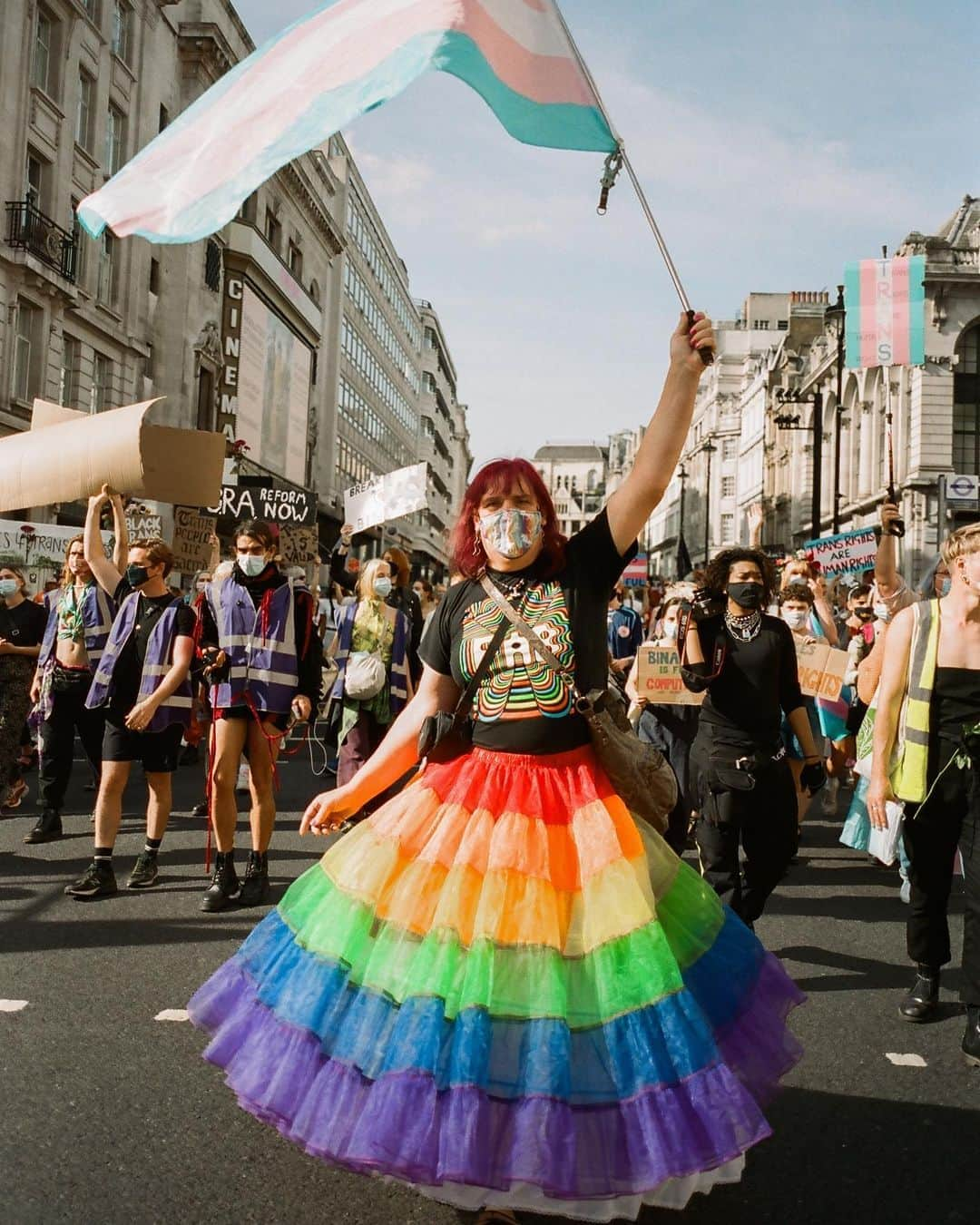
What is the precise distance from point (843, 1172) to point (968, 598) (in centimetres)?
235

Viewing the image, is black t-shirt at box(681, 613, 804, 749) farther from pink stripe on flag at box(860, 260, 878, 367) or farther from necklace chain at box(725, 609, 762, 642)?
pink stripe on flag at box(860, 260, 878, 367)

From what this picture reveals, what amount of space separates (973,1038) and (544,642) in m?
2.60

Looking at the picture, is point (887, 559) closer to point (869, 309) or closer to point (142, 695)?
point (142, 695)

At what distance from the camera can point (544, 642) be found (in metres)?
3.17

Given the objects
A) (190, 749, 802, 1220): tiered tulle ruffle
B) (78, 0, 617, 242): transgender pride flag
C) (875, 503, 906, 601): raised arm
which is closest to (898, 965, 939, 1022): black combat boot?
(190, 749, 802, 1220): tiered tulle ruffle

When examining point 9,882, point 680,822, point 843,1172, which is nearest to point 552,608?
point 843,1172

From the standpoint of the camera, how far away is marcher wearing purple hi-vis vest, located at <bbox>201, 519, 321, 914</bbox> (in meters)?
6.41

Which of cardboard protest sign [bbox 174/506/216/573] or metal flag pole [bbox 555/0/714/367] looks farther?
cardboard protest sign [bbox 174/506/216/573]

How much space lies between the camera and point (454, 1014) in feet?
8.61

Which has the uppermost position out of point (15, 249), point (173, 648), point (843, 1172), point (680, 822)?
point (15, 249)

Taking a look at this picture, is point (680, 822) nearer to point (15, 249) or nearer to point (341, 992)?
point (341, 992)

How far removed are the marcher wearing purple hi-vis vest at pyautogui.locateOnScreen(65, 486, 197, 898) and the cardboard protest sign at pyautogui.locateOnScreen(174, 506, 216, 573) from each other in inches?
217

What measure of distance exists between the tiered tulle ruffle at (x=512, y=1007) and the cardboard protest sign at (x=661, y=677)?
3837 mm

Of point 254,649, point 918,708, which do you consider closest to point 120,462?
point 254,649
